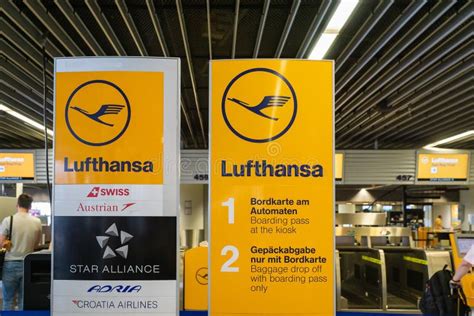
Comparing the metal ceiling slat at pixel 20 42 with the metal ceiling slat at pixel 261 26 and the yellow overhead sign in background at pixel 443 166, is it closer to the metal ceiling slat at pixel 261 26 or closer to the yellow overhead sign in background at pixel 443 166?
the metal ceiling slat at pixel 261 26

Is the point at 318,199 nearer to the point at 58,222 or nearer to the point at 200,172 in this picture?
the point at 58,222

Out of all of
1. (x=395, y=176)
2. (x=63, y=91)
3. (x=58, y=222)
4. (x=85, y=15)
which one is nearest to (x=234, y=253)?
(x=58, y=222)

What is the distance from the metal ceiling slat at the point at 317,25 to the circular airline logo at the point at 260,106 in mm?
2477

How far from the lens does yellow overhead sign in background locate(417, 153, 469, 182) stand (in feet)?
37.3

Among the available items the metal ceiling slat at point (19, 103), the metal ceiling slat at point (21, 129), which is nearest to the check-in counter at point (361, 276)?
the metal ceiling slat at point (19, 103)

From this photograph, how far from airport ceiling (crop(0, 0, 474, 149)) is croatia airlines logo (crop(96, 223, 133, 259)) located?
9.79ft

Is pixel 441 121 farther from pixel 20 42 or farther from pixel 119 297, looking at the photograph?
pixel 119 297

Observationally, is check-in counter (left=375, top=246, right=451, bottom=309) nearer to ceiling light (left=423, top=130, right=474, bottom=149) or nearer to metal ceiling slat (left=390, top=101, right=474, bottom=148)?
metal ceiling slat (left=390, top=101, right=474, bottom=148)

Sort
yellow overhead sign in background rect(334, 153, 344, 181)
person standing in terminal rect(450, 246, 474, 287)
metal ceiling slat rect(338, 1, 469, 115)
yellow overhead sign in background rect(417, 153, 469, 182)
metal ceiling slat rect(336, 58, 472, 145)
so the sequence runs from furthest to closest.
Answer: yellow overhead sign in background rect(334, 153, 344, 181)
yellow overhead sign in background rect(417, 153, 469, 182)
metal ceiling slat rect(336, 58, 472, 145)
metal ceiling slat rect(338, 1, 469, 115)
person standing in terminal rect(450, 246, 474, 287)

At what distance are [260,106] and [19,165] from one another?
10.6 meters

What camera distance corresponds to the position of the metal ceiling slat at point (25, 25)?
15.3ft

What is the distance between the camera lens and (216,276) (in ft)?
7.76

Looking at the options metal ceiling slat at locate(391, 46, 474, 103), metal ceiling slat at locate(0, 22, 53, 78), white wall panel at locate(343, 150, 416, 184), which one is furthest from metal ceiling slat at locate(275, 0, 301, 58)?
white wall panel at locate(343, 150, 416, 184)

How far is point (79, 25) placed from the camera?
5273 millimetres
